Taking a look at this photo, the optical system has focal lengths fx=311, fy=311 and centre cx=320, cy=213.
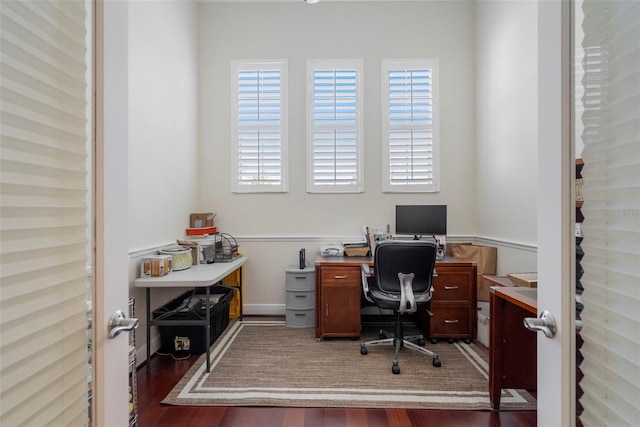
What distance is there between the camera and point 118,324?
2.74 feet

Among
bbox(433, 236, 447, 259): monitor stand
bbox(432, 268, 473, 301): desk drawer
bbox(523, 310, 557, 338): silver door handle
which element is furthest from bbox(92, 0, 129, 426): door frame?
bbox(433, 236, 447, 259): monitor stand

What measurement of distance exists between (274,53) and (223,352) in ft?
11.1

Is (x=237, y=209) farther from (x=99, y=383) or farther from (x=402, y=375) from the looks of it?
(x=99, y=383)

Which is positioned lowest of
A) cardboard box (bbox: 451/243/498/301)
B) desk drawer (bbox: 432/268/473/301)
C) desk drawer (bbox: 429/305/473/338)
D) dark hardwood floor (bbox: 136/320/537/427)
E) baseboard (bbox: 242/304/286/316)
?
dark hardwood floor (bbox: 136/320/537/427)

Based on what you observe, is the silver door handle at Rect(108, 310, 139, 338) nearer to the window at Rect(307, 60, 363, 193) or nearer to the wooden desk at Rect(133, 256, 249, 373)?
the wooden desk at Rect(133, 256, 249, 373)

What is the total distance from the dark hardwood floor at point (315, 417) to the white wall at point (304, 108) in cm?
183

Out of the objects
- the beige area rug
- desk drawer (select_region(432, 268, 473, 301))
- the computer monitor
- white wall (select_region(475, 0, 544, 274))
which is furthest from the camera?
the computer monitor

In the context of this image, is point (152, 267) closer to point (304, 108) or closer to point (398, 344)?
point (398, 344)

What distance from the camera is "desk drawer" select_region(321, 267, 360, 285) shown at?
10.0ft

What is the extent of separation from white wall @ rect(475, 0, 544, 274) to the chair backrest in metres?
0.89

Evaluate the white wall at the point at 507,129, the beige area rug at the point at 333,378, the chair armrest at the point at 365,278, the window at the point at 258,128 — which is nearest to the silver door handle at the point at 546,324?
the beige area rug at the point at 333,378

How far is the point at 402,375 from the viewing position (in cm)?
241

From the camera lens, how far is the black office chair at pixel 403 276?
99.7 inches

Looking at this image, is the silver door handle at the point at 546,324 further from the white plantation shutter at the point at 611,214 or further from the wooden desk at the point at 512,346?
the wooden desk at the point at 512,346
